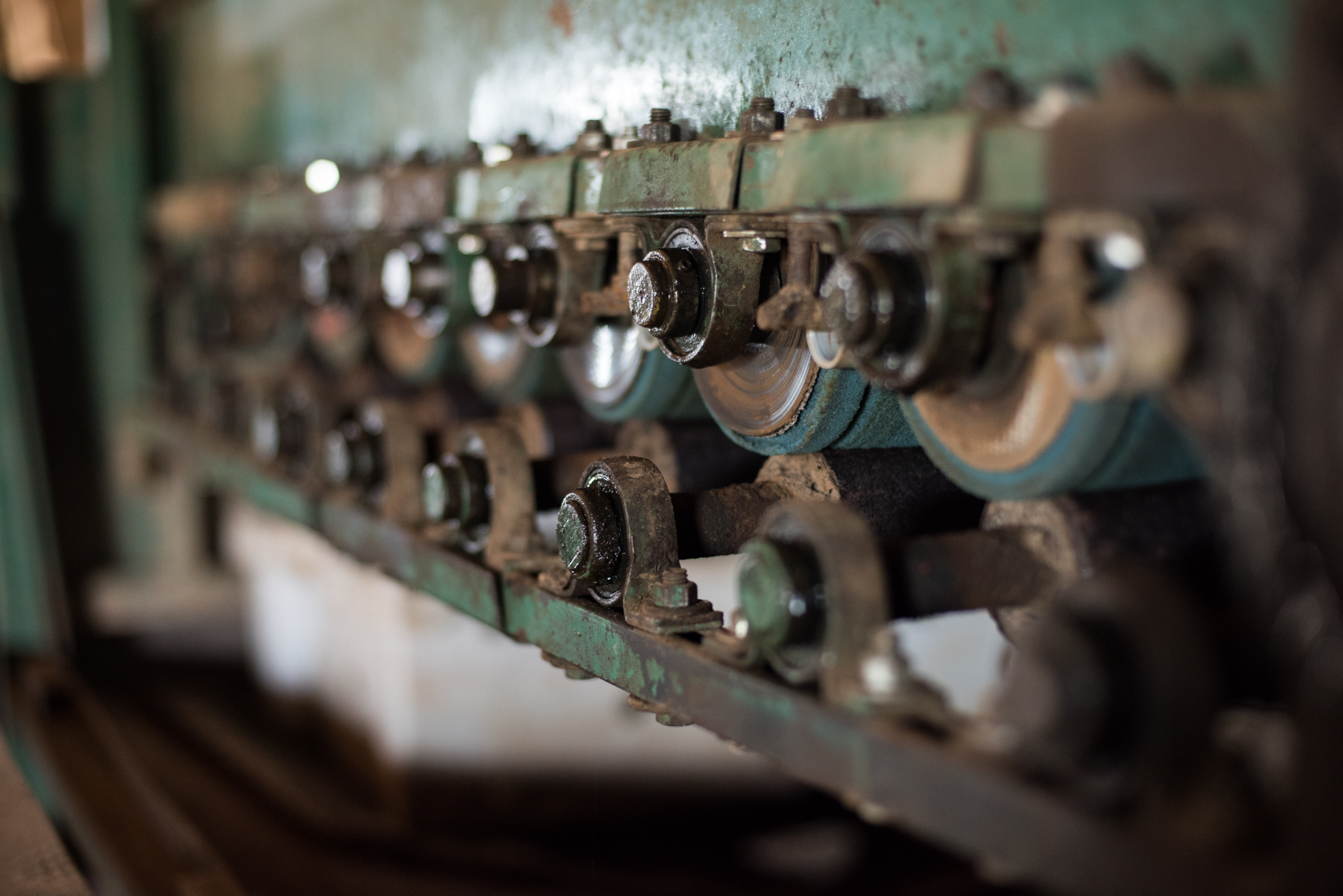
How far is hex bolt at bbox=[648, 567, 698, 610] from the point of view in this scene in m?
1.38

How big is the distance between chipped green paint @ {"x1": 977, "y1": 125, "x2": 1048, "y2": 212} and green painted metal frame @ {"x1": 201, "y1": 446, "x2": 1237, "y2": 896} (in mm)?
428

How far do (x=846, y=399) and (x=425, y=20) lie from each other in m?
1.46

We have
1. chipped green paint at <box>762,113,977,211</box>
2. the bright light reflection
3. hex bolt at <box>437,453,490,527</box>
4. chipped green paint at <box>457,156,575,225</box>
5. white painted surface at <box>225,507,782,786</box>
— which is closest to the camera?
chipped green paint at <box>762,113,977,211</box>

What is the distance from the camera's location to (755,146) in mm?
1251

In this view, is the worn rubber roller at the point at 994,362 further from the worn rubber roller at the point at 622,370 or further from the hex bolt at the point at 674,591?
the worn rubber roller at the point at 622,370

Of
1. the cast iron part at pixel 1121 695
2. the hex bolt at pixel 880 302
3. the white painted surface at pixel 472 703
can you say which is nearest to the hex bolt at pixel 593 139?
the hex bolt at pixel 880 302

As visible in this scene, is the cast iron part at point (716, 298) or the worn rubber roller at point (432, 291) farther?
the worn rubber roller at point (432, 291)

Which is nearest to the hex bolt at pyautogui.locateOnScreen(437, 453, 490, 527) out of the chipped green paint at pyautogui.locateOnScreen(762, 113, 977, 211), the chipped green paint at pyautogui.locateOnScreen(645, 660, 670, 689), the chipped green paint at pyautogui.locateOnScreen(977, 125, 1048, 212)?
the chipped green paint at pyautogui.locateOnScreen(645, 660, 670, 689)

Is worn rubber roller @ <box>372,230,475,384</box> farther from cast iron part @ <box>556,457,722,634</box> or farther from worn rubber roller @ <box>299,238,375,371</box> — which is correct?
cast iron part @ <box>556,457,722,634</box>

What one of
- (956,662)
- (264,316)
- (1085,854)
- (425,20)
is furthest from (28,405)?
(1085,854)

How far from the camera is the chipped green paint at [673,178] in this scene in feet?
4.25

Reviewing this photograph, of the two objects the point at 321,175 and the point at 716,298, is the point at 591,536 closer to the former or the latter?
the point at 716,298

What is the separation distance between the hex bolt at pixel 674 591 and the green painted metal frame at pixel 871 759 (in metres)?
0.04

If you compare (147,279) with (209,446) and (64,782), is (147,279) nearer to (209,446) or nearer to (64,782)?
(209,446)
